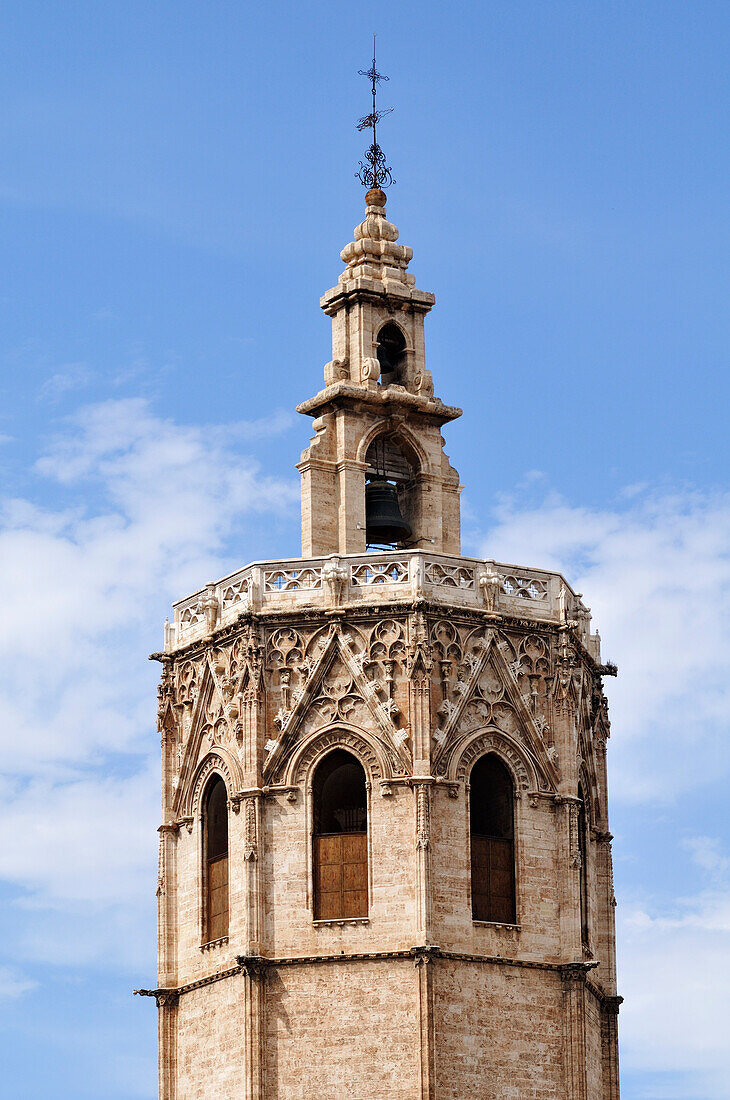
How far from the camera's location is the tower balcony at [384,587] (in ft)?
260

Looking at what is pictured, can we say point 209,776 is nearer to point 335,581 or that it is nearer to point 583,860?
point 335,581

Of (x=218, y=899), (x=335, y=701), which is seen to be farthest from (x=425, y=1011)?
(x=335, y=701)

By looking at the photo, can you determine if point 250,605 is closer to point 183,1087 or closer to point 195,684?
point 195,684

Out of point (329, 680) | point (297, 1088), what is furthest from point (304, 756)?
point (297, 1088)

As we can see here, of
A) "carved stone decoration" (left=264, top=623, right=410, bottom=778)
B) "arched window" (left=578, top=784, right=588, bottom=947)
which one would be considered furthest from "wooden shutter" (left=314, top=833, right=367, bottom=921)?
"arched window" (left=578, top=784, right=588, bottom=947)

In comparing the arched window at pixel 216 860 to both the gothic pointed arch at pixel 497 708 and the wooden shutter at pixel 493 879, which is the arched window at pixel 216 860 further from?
the gothic pointed arch at pixel 497 708

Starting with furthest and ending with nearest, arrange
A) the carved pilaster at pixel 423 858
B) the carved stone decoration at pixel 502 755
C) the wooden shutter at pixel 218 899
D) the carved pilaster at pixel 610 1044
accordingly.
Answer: the carved pilaster at pixel 610 1044 < the wooden shutter at pixel 218 899 < the carved stone decoration at pixel 502 755 < the carved pilaster at pixel 423 858

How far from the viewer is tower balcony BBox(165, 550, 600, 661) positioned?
7912 cm

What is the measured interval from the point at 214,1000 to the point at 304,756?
A: 5643 millimetres

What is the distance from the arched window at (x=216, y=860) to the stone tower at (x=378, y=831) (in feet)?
0.23

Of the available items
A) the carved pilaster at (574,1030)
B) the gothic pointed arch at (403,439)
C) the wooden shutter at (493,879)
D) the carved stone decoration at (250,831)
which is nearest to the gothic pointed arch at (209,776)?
the carved stone decoration at (250,831)

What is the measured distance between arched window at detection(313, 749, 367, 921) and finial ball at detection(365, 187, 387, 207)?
14.9 meters

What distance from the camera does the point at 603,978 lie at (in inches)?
3196

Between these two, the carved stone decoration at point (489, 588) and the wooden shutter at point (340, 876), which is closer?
the wooden shutter at point (340, 876)
